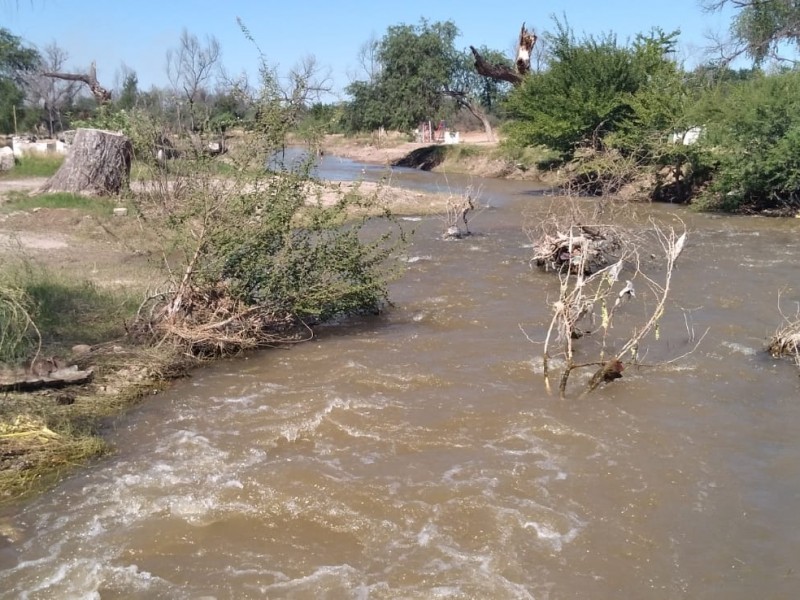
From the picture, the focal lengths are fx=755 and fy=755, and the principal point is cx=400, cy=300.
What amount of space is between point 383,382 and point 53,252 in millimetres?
7025

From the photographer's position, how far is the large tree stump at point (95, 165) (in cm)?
1532

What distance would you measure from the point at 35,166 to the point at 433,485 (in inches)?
757

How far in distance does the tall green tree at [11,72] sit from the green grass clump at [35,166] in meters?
14.3

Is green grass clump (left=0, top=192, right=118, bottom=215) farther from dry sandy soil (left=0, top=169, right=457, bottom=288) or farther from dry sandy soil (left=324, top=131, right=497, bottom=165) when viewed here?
dry sandy soil (left=324, top=131, right=497, bottom=165)

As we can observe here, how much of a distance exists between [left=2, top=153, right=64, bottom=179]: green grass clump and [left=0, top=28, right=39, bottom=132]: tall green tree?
46.9 ft

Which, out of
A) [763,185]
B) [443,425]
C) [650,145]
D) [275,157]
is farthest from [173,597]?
[650,145]

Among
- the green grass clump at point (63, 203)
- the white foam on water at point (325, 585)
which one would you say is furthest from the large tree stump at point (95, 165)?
the white foam on water at point (325, 585)

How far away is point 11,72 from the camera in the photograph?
40906 mm

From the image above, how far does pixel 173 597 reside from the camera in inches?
159

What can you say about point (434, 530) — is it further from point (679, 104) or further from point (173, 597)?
point (679, 104)

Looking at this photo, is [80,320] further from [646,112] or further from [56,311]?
[646,112]

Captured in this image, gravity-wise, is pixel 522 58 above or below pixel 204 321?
above

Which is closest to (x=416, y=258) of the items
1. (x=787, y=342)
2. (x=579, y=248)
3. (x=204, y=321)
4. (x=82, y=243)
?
(x=579, y=248)

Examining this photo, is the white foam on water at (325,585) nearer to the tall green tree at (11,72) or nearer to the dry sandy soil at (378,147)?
the tall green tree at (11,72)
